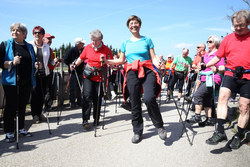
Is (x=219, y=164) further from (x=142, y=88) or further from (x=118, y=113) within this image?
(x=118, y=113)

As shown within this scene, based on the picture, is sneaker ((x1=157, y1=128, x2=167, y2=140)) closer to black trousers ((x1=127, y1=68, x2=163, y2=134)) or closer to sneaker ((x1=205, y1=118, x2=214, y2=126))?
black trousers ((x1=127, y1=68, x2=163, y2=134))

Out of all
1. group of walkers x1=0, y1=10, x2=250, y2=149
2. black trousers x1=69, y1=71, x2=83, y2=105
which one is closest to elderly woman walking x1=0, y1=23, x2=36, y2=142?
group of walkers x1=0, y1=10, x2=250, y2=149

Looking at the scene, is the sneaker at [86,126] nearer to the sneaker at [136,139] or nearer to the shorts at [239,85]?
the sneaker at [136,139]

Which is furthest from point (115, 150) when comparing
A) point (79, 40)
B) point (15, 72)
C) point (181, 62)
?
point (181, 62)

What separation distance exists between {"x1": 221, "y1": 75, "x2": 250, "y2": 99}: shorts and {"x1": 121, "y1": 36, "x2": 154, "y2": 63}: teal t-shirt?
57.2 inches

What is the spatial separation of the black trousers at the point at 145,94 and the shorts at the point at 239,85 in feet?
4.06

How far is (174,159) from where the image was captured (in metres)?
3.25

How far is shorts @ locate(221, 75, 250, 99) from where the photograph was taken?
3461 millimetres

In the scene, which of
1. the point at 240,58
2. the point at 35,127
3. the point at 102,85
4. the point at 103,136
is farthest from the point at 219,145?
the point at 35,127

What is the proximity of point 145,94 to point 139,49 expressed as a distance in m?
0.85

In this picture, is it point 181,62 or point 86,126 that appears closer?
point 86,126

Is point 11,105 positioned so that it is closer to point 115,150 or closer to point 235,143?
point 115,150

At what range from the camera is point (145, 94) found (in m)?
3.92

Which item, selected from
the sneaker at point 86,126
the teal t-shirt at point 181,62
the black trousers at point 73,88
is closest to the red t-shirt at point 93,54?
the sneaker at point 86,126
